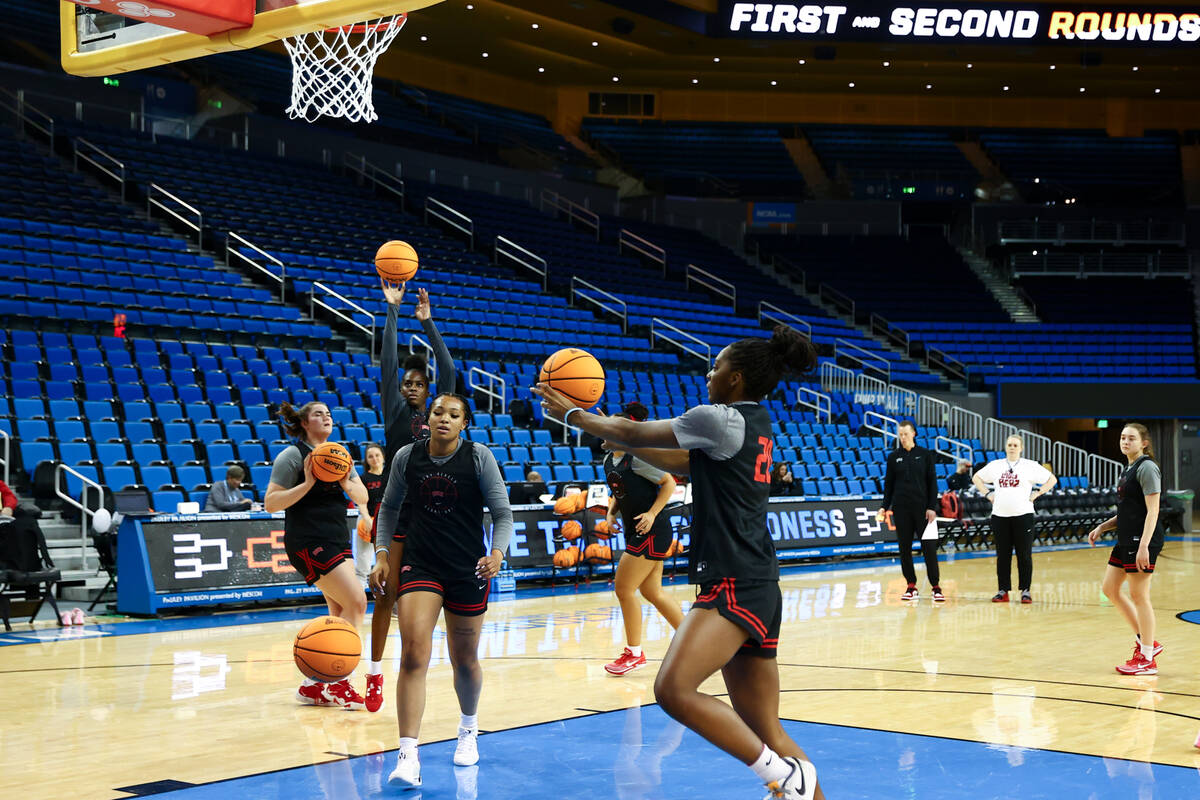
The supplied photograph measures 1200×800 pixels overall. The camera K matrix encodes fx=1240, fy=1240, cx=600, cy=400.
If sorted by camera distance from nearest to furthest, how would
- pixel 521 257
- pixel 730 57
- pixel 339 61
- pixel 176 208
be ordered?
pixel 339 61 < pixel 176 208 < pixel 521 257 < pixel 730 57

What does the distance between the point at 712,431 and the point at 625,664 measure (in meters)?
4.03

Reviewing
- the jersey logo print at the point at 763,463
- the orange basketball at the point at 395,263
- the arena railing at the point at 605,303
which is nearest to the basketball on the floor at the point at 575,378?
the jersey logo print at the point at 763,463

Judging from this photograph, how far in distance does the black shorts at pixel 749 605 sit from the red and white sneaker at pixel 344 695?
122 inches

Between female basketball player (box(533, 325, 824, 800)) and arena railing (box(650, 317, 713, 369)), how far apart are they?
19173 mm

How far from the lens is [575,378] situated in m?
4.32

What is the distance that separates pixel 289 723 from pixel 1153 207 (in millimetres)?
33032

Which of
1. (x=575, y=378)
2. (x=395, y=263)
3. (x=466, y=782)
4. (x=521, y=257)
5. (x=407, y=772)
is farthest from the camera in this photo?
(x=521, y=257)

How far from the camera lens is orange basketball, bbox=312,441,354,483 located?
621cm

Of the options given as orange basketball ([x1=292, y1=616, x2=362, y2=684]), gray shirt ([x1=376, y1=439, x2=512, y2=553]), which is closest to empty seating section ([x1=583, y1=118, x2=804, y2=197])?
orange basketball ([x1=292, y1=616, x2=362, y2=684])

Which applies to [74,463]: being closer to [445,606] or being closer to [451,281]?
[445,606]

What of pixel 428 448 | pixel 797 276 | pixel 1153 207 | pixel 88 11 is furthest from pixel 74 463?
pixel 1153 207

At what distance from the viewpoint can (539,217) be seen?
29.8 m

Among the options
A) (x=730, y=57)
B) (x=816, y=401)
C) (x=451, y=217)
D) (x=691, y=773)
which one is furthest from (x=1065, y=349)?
(x=691, y=773)

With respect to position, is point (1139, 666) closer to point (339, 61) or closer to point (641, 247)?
point (339, 61)
